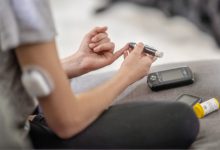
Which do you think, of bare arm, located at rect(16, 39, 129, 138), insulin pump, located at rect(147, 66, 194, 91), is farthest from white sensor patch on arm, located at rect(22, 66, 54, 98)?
insulin pump, located at rect(147, 66, 194, 91)

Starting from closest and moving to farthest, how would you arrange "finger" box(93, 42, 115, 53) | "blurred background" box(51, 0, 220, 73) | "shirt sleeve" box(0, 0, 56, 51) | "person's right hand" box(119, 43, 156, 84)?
"shirt sleeve" box(0, 0, 56, 51) < "person's right hand" box(119, 43, 156, 84) < "finger" box(93, 42, 115, 53) < "blurred background" box(51, 0, 220, 73)

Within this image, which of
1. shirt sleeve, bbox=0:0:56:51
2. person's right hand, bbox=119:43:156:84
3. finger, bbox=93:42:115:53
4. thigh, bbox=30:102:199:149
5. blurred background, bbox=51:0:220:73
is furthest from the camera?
A: blurred background, bbox=51:0:220:73

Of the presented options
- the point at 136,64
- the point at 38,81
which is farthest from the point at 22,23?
the point at 136,64

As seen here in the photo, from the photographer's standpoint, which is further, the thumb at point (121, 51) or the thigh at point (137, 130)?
the thumb at point (121, 51)

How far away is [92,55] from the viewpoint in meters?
1.08

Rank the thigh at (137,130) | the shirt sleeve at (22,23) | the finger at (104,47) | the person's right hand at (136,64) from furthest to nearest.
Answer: the finger at (104,47) < the person's right hand at (136,64) < the thigh at (137,130) < the shirt sleeve at (22,23)

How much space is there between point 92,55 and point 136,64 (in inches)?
7.9

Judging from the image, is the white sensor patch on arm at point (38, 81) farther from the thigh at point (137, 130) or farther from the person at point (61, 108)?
the thigh at point (137, 130)

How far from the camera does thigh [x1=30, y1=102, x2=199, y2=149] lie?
768 millimetres

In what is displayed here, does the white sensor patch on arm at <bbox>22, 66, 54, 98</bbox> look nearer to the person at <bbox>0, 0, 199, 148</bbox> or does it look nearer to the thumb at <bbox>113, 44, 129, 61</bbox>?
the person at <bbox>0, 0, 199, 148</bbox>

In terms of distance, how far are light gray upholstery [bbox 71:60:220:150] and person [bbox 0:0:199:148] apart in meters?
0.11

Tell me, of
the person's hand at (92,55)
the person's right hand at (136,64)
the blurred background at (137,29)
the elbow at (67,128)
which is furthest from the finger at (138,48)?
the blurred background at (137,29)

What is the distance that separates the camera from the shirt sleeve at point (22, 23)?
0.62m

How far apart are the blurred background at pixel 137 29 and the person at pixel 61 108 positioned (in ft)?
3.77
